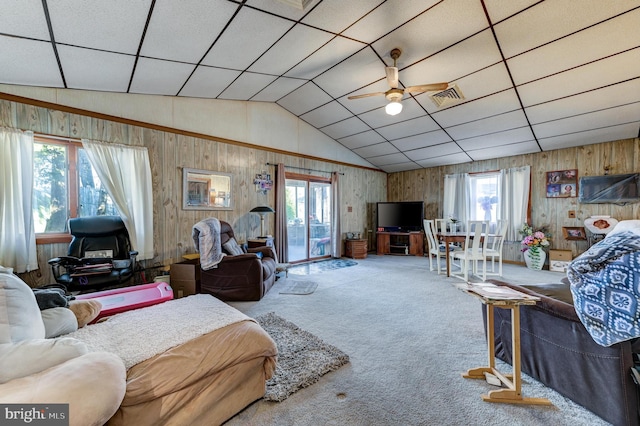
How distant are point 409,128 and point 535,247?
3354 mm

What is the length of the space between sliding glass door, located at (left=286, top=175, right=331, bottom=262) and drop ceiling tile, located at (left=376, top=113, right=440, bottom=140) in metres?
1.77

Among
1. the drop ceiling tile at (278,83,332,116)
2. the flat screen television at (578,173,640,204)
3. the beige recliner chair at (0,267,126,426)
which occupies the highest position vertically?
the drop ceiling tile at (278,83,332,116)

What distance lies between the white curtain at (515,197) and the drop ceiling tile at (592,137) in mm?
655

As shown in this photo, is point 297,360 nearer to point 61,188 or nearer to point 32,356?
point 32,356

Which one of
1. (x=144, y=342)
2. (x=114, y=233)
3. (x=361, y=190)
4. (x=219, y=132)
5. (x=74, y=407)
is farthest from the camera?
(x=361, y=190)

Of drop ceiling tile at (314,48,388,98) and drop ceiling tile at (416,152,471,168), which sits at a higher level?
drop ceiling tile at (314,48,388,98)

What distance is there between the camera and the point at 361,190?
727cm

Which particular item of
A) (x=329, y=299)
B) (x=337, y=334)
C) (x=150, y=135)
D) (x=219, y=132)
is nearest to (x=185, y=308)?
(x=337, y=334)

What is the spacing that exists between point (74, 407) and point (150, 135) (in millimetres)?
3879

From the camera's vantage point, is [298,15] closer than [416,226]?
Yes

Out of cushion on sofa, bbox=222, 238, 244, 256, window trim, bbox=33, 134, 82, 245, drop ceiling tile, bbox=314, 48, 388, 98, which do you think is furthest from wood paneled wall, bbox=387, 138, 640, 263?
window trim, bbox=33, 134, 82, 245

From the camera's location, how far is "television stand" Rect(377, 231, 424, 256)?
675 cm

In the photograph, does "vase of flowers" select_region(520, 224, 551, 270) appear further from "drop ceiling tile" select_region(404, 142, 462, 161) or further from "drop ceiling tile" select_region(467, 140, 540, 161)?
"drop ceiling tile" select_region(404, 142, 462, 161)

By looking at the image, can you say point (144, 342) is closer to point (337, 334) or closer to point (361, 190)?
point (337, 334)
